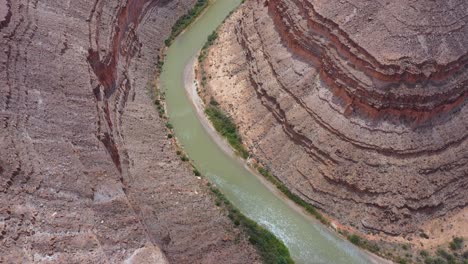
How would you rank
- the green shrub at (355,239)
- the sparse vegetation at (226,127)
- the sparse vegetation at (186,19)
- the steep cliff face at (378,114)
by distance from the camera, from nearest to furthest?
the steep cliff face at (378,114), the green shrub at (355,239), the sparse vegetation at (226,127), the sparse vegetation at (186,19)

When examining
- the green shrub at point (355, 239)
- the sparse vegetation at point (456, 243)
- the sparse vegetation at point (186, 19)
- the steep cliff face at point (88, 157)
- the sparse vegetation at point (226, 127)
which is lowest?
the steep cliff face at point (88, 157)

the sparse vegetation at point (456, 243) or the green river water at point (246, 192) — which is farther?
the green river water at point (246, 192)

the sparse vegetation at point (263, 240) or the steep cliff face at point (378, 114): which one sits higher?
the steep cliff face at point (378, 114)

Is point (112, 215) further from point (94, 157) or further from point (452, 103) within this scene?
point (452, 103)

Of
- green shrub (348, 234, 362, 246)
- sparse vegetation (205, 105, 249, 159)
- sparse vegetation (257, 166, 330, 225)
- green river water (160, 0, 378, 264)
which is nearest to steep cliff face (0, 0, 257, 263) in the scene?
green river water (160, 0, 378, 264)

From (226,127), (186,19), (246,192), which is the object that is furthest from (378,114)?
(186,19)

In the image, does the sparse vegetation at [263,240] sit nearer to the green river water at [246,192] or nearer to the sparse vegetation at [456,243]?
the green river water at [246,192]

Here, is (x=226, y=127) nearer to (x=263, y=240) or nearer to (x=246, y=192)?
(x=246, y=192)

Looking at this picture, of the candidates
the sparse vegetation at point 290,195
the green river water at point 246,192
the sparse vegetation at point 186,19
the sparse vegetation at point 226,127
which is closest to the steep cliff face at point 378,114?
the sparse vegetation at point 290,195

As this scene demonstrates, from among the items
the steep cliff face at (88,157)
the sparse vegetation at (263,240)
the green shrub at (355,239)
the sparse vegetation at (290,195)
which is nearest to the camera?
the steep cliff face at (88,157)
